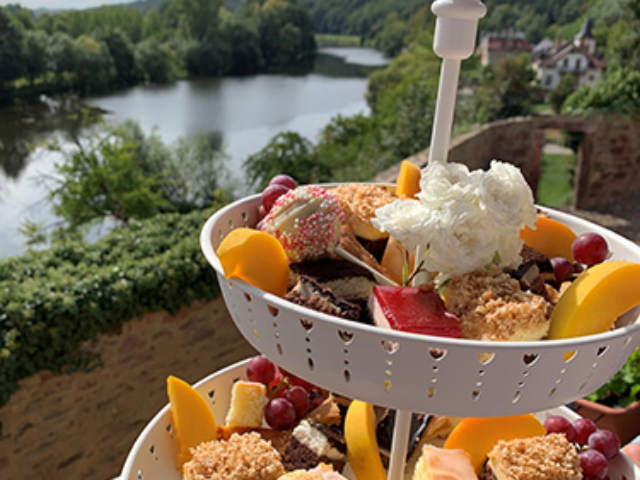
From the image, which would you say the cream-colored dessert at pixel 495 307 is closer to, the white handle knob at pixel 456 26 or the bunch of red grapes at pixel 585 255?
the bunch of red grapes at pixel 585 255

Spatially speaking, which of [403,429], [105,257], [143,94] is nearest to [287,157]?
[143,94]

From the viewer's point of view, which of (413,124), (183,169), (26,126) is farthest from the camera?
(26,126)

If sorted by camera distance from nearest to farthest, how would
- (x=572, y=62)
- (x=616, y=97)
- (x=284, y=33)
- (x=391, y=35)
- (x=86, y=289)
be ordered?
(x=86, y=289) < (x=616, y=97) < (x=284, y=33) < (x=572, y=62) < (x=391, y=35)

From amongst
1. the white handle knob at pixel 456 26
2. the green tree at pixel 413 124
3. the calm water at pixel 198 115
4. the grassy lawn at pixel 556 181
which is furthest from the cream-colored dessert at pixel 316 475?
the green tree at pixel 413 124

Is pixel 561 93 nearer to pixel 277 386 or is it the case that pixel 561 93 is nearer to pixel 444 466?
pixel 277 386

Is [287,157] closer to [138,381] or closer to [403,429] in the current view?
[138,381]

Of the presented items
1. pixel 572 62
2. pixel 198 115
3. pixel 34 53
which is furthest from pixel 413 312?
pixel 572 62

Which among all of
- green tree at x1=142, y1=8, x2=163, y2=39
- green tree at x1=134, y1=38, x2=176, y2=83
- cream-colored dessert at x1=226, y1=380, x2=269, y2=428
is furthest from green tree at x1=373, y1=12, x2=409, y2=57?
cream-colored dessert at x1=226, y1=380, x2=269, y2=428
